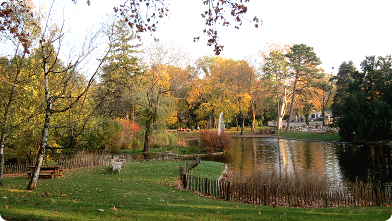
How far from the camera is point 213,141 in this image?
2770cm

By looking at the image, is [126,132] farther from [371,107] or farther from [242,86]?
[371,107]

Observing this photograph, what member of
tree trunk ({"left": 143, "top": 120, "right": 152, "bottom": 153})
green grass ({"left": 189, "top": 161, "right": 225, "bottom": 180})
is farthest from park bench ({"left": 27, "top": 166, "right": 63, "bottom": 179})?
tree trunk ({"left": 143, "top": 120, "right": 152, "bottom": 153})

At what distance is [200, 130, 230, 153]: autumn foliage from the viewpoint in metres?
27.6

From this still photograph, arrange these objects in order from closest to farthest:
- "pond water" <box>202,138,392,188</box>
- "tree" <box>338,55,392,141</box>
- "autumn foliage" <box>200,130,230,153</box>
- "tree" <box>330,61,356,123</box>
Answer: "pond water" <box>202,138,392,188</box>
"autumn foliage" <box>200,130,230,153</box>
"tree" <box>338,55,392,141</box>
"tree" <box>330,61,356,123</box>

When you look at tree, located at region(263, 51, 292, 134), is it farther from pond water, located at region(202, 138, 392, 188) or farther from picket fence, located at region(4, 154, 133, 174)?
picket fence, located at region(4, 154, 133, 174)

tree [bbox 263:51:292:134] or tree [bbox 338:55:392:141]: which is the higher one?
tree [bbox 263:51:292:134]

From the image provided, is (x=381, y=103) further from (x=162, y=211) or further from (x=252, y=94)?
(x=162, y=211)

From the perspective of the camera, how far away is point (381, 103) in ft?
103

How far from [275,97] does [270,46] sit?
375 inches

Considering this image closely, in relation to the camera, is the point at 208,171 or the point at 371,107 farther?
the point at 371,107

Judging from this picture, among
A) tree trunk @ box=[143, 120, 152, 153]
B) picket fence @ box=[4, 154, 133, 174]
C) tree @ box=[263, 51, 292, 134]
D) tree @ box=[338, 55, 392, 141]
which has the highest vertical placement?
tree @ box=[263, 51, 292, 134]

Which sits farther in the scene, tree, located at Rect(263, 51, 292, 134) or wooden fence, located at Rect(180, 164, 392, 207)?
tree, located at Rect(263, 51, 292, 134)

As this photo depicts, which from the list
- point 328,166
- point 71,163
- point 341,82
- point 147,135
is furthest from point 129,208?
point 341,82

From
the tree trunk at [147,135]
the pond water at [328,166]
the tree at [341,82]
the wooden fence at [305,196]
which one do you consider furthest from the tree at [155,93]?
the tree at [341,82]
